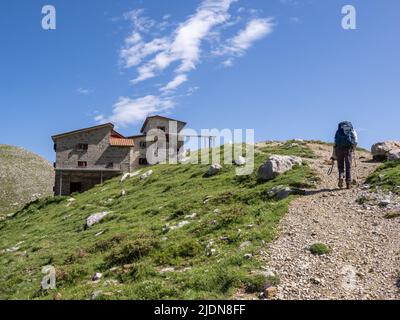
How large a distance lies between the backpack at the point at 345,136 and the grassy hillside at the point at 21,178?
235 ft

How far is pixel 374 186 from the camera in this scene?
1866 centimetres

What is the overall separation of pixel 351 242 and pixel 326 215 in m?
2.64

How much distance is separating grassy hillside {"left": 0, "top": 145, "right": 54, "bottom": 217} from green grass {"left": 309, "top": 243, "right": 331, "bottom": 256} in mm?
75464

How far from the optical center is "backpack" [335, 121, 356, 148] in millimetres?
19844

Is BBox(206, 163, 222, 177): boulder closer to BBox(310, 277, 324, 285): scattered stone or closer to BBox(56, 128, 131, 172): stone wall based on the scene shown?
BBox(310, 277, 324, 285): scattered stone

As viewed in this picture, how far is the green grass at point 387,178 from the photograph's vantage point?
18.1 meters

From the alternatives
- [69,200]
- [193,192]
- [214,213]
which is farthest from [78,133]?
[214,213]

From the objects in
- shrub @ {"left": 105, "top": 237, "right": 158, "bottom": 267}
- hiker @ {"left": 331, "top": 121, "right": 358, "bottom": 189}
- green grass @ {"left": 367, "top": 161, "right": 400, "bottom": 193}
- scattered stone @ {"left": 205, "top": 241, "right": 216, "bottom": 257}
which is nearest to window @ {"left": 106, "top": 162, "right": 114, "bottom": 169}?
green grass @ {"left": 367, "top": 161, "right": 400, "bottom": 193}

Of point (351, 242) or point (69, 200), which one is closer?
point (351, 242)

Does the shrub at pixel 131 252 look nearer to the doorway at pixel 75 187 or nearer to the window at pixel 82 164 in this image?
the window at pixel 82 164

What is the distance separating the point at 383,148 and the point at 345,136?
1003 cm

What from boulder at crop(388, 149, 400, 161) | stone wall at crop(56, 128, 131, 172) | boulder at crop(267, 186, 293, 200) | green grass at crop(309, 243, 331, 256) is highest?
stone wall at crop(56, 128, 131, 172)

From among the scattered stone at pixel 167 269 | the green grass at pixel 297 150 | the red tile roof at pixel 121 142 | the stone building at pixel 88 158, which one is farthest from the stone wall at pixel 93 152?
the scattered stone at pixel 167 269
